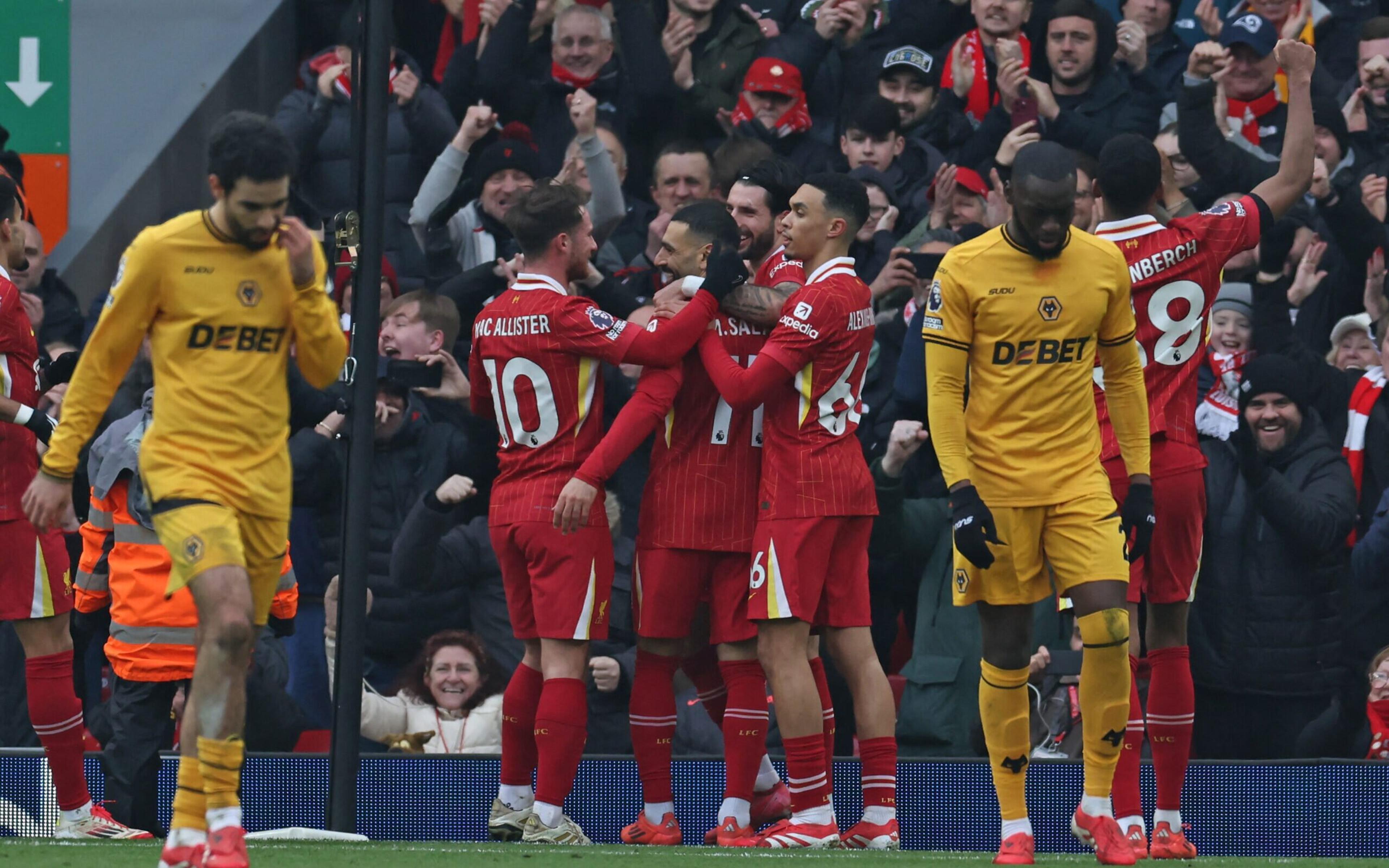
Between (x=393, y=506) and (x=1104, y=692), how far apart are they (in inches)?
144

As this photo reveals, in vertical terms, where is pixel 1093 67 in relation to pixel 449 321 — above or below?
above

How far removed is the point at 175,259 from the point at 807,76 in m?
5.30

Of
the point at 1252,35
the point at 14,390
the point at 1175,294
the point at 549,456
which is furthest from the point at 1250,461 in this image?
the point at 14,390

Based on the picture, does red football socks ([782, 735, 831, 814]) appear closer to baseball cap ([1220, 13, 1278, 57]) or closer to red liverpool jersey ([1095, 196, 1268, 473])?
red liverpool jersey ([1095, 196, 1268, 473])

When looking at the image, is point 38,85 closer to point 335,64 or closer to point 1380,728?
point 335,64

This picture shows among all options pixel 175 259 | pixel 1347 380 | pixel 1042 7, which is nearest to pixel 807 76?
pixel 1042 7

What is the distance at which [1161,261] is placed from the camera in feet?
21.4

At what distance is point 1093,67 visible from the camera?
9414mm

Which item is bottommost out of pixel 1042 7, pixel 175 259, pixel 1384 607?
pixel 1384 607

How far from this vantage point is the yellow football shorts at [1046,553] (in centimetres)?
585

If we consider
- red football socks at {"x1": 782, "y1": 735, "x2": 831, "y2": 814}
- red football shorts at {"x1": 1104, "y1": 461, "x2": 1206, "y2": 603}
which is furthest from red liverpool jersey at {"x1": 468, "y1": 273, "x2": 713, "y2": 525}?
red football shorts at {"x1": 1104, "y1": 461, "x2": 1206, "y2": 603}

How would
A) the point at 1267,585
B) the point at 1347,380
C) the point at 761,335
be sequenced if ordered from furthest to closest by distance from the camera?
1. the point at 1347,380
2. the point at 1267,585
3. the point at 761,335

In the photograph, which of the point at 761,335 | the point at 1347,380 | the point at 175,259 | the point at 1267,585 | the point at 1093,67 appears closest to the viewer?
the point at 175,259

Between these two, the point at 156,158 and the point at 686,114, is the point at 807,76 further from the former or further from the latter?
the point at 156,158
